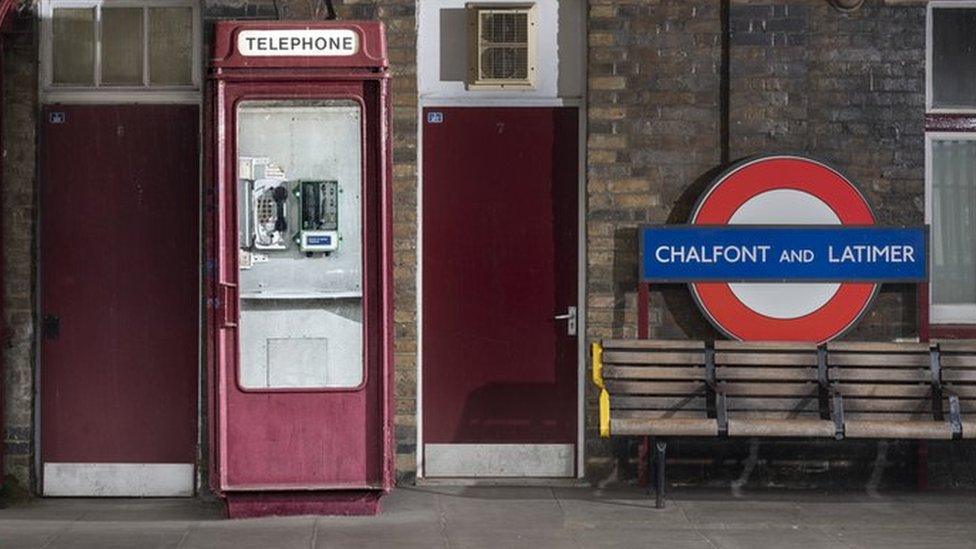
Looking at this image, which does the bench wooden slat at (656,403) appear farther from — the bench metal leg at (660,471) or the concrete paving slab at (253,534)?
the concrete paving slab at (253,534)

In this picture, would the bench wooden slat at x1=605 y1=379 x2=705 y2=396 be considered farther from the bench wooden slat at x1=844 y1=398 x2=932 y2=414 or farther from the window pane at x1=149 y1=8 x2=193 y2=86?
the window pane at x1=149 y1=8 x2=193 y2=86

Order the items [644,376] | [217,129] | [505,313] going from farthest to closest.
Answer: [505,313]
[644,376]
[217,129]

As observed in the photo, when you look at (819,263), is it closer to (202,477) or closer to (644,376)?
(644,376)

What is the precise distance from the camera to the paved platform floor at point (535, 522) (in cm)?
823

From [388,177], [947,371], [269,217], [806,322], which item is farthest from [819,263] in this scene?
[269,217]

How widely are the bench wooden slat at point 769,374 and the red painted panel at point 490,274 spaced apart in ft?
3.41

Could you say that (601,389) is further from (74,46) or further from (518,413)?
(74,46)

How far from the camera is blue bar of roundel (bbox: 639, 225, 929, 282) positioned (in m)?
9.52

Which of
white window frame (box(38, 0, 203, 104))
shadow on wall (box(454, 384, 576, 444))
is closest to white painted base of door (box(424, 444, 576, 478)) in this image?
shadow on wall (box(454, 384, 576, 444))

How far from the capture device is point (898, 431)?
8852 millimetres

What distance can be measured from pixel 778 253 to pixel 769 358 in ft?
2.28

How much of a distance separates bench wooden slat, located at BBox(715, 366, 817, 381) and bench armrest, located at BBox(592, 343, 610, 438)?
0.69 metres

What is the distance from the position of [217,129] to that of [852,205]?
3816mm

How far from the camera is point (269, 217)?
8.70 m
